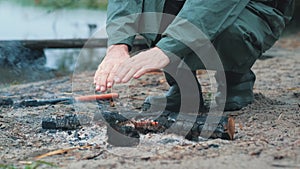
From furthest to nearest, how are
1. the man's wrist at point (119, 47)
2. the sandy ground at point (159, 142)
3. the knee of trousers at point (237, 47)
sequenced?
the knee of trousers at point (237, 47) → the man's wrist at point (119, 47) → the sandy ground at point (159, 142)

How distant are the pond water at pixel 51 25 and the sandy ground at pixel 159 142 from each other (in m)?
2.89

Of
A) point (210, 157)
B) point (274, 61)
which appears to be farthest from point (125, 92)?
point (274, 61)

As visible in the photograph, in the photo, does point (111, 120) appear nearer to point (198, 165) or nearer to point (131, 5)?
point (131, 5)

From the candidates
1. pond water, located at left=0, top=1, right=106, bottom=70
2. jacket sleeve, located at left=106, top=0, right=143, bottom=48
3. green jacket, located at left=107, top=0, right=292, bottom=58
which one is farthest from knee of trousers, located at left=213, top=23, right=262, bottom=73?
pond water, located at left=0, top=1, right=106, bottom=70

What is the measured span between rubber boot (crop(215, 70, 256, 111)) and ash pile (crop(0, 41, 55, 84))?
2610 mm

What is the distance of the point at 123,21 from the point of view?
2.69 metres

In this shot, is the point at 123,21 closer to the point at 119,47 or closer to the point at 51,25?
Answer: the point at 119,47

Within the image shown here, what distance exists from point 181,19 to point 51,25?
706 cm

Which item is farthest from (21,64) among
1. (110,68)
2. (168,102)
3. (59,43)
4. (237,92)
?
(110,68)

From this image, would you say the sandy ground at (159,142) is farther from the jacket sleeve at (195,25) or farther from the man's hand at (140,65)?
the jacket sleeve at (195,25)

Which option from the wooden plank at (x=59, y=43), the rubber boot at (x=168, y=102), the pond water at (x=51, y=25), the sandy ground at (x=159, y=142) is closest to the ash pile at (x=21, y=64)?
the wooden plank at (x=59, y=43)

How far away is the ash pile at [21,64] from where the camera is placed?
540 centimetres

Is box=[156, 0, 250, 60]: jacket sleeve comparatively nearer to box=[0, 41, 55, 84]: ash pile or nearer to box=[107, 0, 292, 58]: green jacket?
box=[107, 0, 292, 58]: green jacket

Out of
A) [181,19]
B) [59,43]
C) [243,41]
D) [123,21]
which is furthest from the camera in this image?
[59,43]
